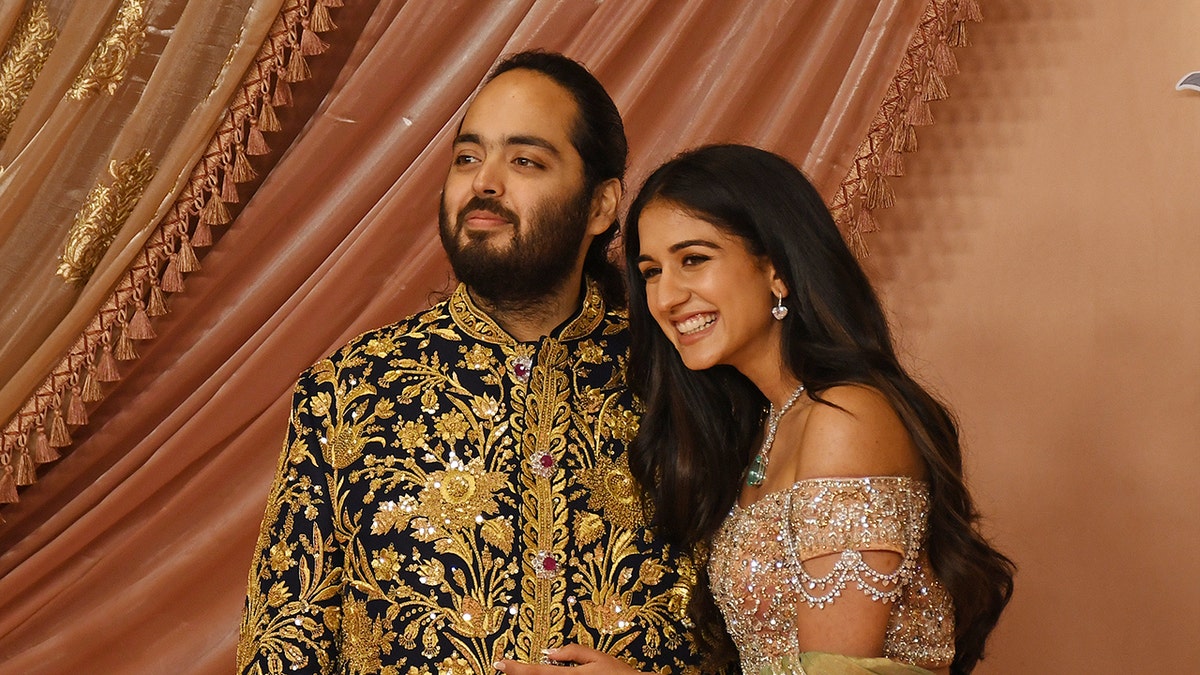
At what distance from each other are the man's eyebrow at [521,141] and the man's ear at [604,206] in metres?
0.12

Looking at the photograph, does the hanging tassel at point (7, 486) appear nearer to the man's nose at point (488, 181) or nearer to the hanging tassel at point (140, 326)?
the hanging tassel at point (140, 326)

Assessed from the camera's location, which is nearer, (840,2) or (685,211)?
(685,211)

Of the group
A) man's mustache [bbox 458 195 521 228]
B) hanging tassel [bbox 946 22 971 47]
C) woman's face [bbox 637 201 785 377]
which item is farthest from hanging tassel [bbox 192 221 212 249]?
hanging tassel [bbox 946 22 971 47]

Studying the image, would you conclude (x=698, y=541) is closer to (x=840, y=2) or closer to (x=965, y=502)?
(x=965, y=502)

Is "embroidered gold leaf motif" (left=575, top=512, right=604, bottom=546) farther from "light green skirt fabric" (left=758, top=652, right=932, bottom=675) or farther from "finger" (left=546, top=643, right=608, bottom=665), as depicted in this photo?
"light green skirt fabric" (left=758, top=652, right=932, bottom=675)

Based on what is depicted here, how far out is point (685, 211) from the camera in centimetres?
198

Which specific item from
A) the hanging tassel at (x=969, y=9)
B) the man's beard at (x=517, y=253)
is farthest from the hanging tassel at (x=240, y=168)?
the hanging tassel at (x=969, y=9)

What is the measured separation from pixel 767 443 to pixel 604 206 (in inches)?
19.6

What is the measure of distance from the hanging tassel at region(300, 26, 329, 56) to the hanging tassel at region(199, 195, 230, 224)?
1.16ft

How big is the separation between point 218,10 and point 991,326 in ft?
5.76

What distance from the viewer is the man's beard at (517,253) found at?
6.75 ft

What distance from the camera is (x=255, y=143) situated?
2.82m

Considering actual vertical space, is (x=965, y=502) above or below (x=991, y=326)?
below

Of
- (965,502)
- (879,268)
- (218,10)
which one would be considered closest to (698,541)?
(965,502)
